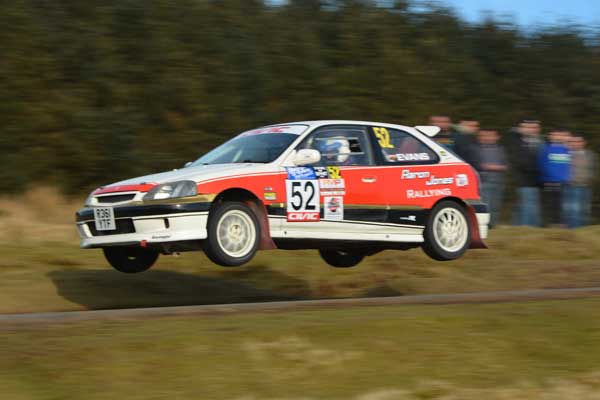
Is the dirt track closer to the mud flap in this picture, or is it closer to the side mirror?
the mud flap

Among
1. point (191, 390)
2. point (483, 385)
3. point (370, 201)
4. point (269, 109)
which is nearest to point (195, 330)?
point (191, 390)

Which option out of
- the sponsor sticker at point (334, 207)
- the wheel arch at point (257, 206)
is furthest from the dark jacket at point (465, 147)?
the wheel arch at point (257, 206)

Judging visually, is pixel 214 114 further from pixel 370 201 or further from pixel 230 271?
pixel 370 201

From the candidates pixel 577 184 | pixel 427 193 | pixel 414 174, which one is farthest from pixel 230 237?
pixel 577 184

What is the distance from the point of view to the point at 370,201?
10938 millimetres

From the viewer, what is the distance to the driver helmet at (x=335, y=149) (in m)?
10.8

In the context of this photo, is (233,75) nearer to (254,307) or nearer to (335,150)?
(335,150)

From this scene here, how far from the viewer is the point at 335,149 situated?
10.9 m

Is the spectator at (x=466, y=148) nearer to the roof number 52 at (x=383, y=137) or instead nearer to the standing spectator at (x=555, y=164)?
the standing spectator at (x=555, y=164)

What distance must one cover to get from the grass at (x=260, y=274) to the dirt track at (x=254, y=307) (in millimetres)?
2508

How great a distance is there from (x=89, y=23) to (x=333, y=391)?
536 inches

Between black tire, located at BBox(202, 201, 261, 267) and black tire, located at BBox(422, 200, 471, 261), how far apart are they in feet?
7.32

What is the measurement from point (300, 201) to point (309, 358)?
367 centimetres

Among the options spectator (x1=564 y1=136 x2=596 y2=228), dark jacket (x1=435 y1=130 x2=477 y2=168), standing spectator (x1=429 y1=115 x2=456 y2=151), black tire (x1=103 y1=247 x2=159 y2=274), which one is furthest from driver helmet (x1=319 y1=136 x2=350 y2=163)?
spectator (x1=564 y1=136 x2=596 y2=228)
